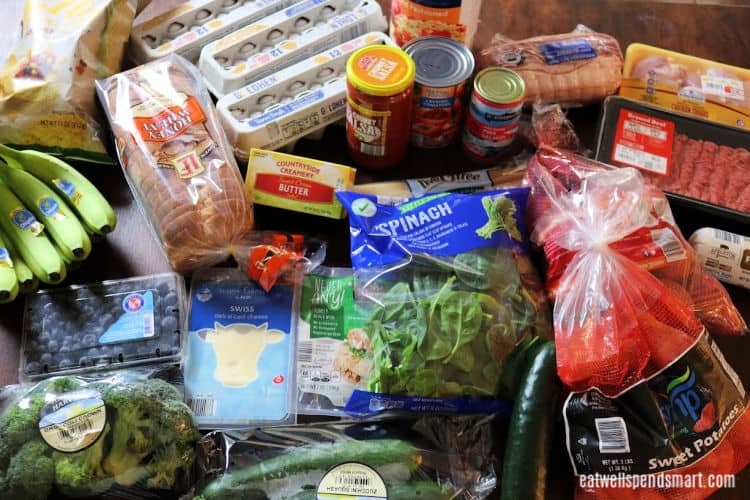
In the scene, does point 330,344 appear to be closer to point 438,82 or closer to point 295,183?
point 295,183

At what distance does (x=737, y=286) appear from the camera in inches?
39.2

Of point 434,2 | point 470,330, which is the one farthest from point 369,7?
point 470,330

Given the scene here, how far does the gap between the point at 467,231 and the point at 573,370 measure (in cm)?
25

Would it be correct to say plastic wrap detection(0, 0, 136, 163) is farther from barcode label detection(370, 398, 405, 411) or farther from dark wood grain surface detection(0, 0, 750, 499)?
barcode label detection(370, 398, 405, 411)

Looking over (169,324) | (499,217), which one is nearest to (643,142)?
(499,217)

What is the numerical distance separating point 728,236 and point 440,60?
20.0 inches

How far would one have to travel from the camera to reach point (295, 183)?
1021 mm

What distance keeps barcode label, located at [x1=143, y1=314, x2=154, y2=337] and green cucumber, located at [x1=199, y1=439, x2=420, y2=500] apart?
0.23 metres

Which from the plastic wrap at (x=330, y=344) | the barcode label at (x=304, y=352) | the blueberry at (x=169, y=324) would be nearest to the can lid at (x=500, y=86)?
the plastic wrap at (x=330, y=344)

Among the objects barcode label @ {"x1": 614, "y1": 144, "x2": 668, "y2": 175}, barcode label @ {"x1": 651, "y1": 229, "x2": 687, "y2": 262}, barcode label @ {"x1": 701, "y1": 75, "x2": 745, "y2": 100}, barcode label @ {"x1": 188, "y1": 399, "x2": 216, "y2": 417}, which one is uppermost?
barcode label @ {"x1": 701, "y1": 75, "x2": 745, "y2": 100}

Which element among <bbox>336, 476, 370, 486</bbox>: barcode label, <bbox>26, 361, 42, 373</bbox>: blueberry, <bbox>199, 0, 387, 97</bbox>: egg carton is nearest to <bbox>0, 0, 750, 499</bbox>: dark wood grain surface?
<bbox>26, 361, 42, 373</bbox>: blueberry

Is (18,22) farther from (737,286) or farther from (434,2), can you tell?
(737,286)

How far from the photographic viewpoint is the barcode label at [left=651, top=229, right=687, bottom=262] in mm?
917

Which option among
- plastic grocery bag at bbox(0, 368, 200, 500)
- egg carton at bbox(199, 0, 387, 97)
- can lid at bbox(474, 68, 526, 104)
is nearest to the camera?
plastic grocery bag at bbox(0, 368, 200, 500)
